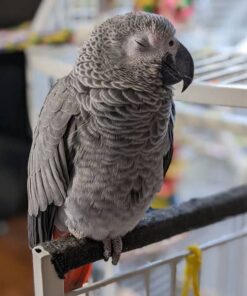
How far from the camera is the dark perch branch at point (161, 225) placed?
2.57 ft

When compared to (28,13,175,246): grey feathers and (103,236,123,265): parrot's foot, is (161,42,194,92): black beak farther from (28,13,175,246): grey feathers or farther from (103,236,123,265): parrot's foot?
(103,236,123,265): parrot's foot

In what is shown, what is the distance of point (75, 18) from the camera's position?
1.95m

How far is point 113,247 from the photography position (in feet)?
2.93

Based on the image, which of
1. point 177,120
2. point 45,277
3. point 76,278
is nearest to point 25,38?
point 177,120

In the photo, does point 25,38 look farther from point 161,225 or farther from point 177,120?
point 161,225

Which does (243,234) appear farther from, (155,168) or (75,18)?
(75,18)

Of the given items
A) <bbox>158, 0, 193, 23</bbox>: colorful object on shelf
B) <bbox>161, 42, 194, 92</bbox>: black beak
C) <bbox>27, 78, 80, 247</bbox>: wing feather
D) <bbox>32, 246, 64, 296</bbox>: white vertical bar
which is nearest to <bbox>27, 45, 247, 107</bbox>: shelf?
<bbox>161, 42, 194, 92</bbox>: black beak

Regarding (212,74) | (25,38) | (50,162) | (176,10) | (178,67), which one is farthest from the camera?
(25,38)

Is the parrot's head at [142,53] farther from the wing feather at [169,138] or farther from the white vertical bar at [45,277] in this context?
the white vertical bar at [45,277]

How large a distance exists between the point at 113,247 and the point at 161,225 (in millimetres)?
104

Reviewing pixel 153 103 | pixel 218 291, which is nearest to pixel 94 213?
pixel 153 103

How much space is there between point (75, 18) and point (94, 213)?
4.21ft

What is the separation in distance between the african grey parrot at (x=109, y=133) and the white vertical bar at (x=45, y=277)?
0.13 metres

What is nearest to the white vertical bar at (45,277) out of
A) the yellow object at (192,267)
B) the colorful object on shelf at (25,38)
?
the yellow object at (192,267)
